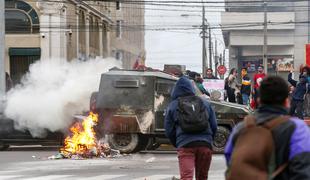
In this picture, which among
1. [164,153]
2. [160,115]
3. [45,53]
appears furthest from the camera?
[45,53]

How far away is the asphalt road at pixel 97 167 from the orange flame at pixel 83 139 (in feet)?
1.95

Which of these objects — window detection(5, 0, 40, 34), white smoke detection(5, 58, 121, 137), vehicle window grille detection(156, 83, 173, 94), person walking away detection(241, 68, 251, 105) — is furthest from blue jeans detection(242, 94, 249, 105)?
window detection(5, 0, 40, 34)

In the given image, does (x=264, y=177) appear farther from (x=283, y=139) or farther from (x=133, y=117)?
(x=133, y=117)

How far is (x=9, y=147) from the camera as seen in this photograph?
1761 cm

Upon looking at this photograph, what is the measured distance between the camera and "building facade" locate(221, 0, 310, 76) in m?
53.1

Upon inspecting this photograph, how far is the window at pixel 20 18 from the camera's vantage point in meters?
35.4

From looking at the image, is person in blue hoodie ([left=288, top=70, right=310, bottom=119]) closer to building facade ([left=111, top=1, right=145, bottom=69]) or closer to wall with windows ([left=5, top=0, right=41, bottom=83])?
wall with windows ([left=5, top=0, right=41, bottom=83])

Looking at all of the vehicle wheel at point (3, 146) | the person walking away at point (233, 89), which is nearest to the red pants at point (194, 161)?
the vehicle wheel at point (3, 146)

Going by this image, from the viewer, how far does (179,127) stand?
23.5ft

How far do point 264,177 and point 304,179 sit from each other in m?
0.24

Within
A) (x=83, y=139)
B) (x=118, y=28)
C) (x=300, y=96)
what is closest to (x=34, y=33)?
(x=83, y=139)

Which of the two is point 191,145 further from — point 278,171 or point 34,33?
point 34,33

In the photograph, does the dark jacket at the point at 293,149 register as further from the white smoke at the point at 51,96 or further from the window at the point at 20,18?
the window at the point at 20,18

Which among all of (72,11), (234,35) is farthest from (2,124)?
(234,35)
